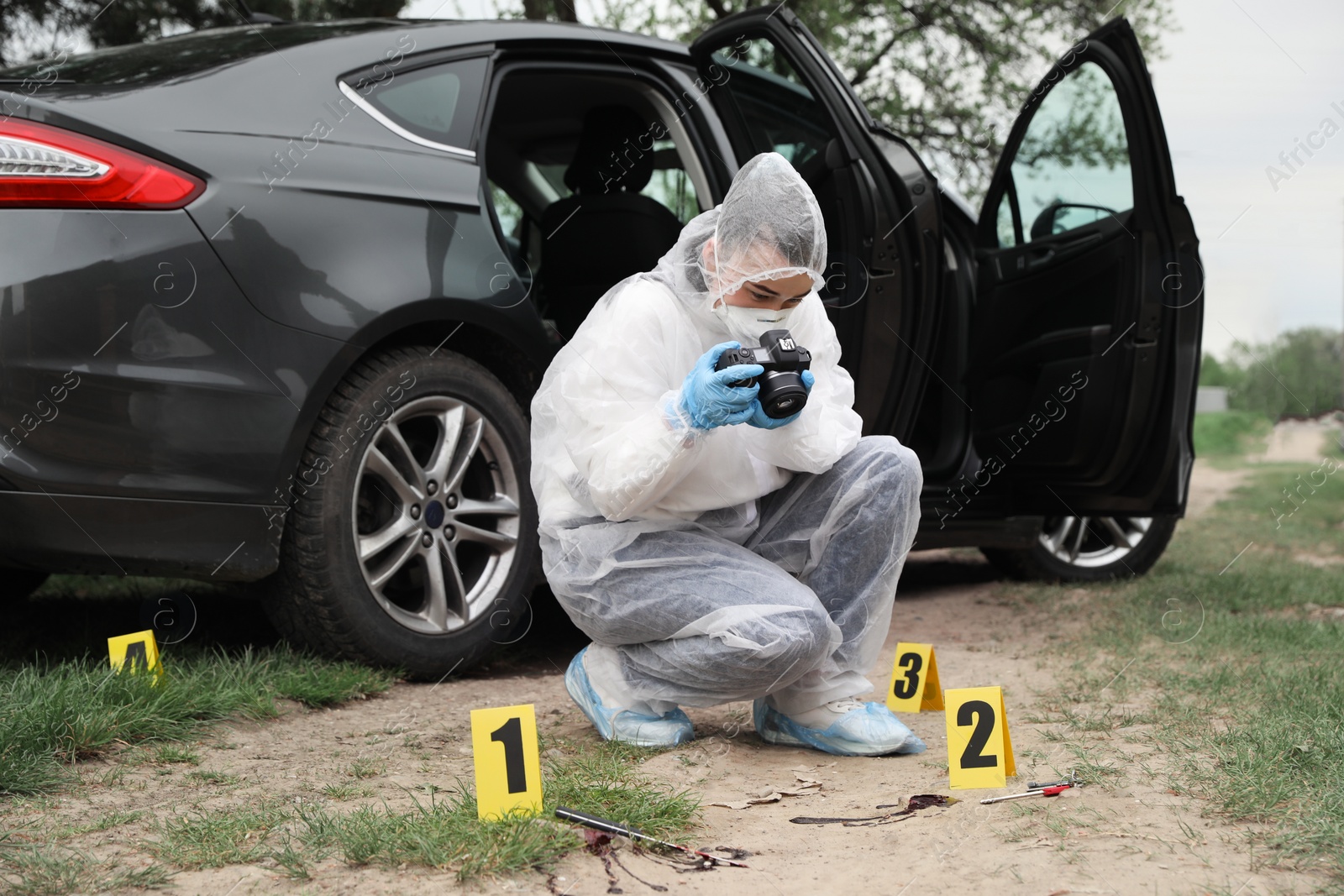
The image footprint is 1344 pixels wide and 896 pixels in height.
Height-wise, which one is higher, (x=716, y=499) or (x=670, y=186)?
(x=670, y=186)

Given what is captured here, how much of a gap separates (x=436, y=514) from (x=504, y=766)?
1168 millimetres

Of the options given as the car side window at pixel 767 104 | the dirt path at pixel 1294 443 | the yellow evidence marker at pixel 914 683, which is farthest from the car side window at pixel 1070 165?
the dirt path at pixel 1294 443

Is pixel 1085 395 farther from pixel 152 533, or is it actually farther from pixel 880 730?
pixel 152 533

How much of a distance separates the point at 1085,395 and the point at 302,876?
2901 millimetres

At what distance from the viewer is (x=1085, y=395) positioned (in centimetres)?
379

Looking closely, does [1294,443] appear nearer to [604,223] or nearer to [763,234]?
[604,223]

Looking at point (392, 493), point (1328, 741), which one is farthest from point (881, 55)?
point (1328, 741)

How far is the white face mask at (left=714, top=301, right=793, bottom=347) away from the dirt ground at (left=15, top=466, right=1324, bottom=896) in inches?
34.1

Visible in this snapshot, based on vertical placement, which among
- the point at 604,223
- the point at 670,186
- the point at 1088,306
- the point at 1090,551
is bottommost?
the point at 1090,551

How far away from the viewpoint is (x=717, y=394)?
7.04ft

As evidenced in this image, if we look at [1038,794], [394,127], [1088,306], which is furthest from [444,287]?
[1088,306]

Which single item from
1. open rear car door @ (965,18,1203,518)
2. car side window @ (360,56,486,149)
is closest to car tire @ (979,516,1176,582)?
open rear car door @ (965,18,1203,518)

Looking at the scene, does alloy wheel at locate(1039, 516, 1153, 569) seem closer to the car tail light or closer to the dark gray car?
the dark gray car

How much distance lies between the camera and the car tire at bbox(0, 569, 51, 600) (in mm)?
3537
